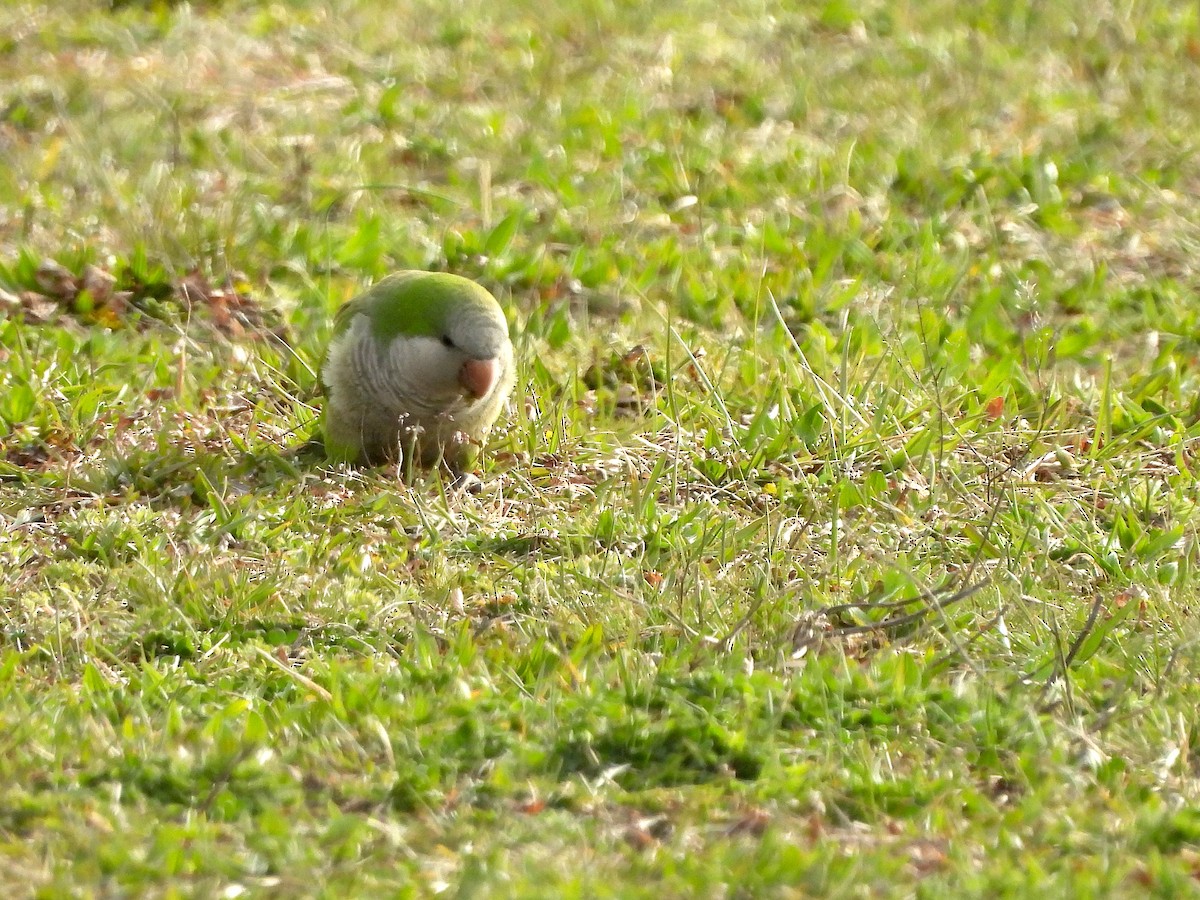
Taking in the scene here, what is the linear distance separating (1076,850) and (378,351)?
257 centimetres

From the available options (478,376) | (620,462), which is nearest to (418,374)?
(478,376)

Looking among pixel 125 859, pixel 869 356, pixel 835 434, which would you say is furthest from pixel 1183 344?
pixel 125 859

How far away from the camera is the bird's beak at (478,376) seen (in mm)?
4914

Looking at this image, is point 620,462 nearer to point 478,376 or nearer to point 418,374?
point 478,376

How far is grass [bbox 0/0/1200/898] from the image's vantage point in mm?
3400

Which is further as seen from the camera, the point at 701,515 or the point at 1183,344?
the point at 1183,344

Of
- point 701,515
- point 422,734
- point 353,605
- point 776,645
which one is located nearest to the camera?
point 422,734

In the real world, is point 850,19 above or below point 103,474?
above

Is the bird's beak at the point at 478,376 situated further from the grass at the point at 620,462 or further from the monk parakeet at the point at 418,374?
the grass at the point at 620,462

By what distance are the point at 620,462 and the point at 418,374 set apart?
2.15 feet

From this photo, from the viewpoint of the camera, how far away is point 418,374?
198 inches

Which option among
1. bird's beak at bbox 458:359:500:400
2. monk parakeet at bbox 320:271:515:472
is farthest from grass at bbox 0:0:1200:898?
bird's beak at bbox 458:359:500:400

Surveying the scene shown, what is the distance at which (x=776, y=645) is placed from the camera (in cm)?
399

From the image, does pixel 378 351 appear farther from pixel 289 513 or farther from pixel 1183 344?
pixel 1183 344
